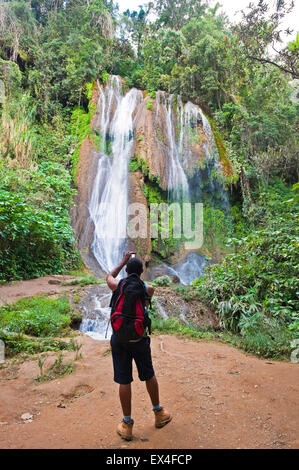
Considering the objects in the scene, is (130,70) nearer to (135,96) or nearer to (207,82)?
(135,96)

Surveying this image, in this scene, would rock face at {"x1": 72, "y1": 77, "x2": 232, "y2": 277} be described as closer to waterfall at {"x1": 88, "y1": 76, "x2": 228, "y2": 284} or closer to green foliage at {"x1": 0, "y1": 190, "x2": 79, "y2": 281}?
waterfall at {"x1": 88, "y1": 76, "x2": 228, "y2": 284}

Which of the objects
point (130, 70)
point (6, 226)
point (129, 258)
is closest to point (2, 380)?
point (129, 258)

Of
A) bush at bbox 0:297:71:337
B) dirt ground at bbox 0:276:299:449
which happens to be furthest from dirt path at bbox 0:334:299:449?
bush at bbox 0:297:71:337

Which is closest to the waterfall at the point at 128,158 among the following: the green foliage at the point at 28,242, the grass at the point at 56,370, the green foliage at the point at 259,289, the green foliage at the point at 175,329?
the green foliage at the point at 28,242

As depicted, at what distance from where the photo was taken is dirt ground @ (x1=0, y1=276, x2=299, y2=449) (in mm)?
2512

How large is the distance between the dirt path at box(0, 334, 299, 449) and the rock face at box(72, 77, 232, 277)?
25.6 feet

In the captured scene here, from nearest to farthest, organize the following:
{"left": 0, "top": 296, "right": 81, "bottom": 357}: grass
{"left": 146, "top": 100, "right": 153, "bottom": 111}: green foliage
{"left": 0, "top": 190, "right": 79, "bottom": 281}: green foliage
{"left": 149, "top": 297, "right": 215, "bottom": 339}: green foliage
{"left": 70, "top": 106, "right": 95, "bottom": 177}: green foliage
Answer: {"left": 0, "top": 296, "right": 81, "bottom": 357}: grass → {"left": 149, "top": 297, "right": 215, "bottom": 339}: green foliage → {"left": 0, "top": 190, "right": 79, "bottom": 281}: green foliage → {"left": 70, "top": 106, "right": 95, "bottom": 177}: green foliage → {"left": 146, "top": 100, "right": 153, "bottom": 111}: green foliage

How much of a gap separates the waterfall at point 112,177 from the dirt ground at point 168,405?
307 inches

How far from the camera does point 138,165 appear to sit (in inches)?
589

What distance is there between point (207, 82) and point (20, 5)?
12.5m

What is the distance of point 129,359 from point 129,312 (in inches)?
17.2

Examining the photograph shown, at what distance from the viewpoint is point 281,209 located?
16.0 m

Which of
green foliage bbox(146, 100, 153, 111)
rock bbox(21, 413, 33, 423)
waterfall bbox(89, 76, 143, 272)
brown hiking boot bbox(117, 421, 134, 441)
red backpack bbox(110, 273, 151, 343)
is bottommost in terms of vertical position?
rock bbox(21, 413, 33, 423)

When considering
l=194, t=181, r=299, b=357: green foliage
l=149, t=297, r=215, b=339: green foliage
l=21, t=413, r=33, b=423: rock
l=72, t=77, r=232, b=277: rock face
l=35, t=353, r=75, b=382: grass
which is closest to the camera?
l=21, t=413, r=33, b=423: rock
